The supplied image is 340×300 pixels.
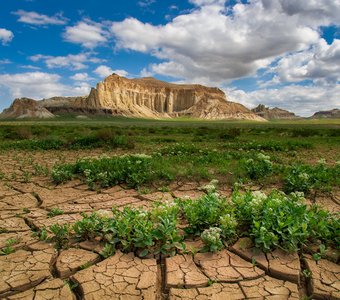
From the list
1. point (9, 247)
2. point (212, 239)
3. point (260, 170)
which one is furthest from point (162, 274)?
point (260, 170)

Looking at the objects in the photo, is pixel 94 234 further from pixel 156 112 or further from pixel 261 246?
pixel 156 112

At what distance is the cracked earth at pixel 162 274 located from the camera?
11.1 feet

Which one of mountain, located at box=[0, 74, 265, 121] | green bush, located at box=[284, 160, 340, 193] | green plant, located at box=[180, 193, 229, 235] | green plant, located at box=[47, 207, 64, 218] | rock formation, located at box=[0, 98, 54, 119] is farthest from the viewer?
mountain, located at box=[0, 74, 265, 121]

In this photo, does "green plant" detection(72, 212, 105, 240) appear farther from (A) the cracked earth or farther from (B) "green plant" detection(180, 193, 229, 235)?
(B) "green plant" detection(180, 193, 229, 235)

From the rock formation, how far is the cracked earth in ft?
509

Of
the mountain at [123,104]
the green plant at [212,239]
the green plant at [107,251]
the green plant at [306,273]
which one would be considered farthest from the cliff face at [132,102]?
the green plant at [306,273]

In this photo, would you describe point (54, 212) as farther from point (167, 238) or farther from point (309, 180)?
point (309, 180)

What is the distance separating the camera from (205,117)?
624 ft

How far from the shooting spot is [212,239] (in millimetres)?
3992

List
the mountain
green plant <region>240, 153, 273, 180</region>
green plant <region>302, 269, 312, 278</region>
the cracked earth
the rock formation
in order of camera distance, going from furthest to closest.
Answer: the mountain → the rock formation → green plant <region>240, 153, 273, 180</region> → green plant <region>302, 269, 312, 278</region> → the cracked earth

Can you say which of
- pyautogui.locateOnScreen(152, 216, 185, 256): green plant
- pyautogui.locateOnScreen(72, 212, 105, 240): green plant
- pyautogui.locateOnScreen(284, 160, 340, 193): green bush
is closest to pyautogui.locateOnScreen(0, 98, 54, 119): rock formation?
pyautogui.locateOnScreen(284, 160, 340, 193): green bush

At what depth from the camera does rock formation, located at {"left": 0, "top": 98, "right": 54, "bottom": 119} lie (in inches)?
5906

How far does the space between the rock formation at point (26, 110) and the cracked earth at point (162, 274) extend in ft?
509

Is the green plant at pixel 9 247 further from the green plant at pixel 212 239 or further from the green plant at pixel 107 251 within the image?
the green plant at pixel 212 239
